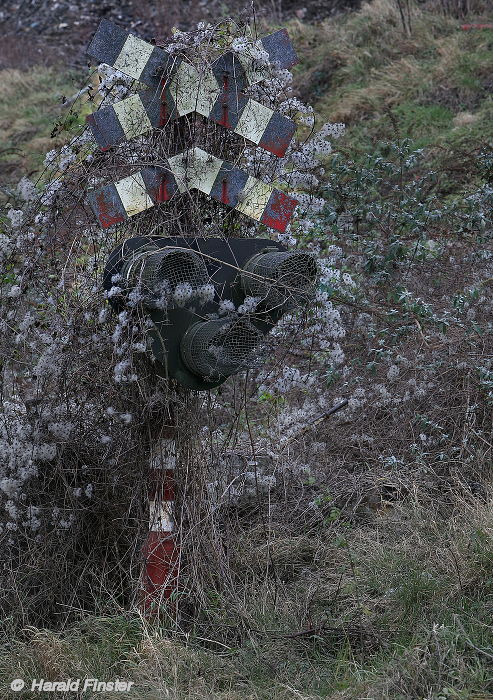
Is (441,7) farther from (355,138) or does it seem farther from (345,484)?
(345,484)

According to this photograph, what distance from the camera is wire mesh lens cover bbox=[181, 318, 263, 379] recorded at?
379 centimetres

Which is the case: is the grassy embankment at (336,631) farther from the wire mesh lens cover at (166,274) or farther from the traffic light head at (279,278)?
the wire mesh lens cover at (166,274)

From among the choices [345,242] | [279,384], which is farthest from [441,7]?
[279,384]

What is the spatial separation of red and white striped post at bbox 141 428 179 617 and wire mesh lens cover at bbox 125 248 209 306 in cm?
73

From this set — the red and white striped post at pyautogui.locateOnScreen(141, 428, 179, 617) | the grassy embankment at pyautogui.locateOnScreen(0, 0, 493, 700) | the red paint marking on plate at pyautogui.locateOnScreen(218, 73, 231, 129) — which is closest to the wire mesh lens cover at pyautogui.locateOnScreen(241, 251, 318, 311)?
the red paint marking on plate at pyautogui.locateOnScreen(218, 73, 231, 129)

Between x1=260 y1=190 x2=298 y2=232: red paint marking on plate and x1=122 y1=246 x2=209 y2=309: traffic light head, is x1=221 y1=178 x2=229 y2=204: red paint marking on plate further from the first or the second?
x1=122 y1=246 x2=209 y2=309: traffic light head

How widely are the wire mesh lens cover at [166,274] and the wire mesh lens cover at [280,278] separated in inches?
9.6

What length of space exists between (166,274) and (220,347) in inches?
14.8

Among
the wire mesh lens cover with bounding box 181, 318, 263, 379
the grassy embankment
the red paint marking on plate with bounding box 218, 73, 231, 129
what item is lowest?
the grassy embankment

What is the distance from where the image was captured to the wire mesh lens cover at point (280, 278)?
13.0 ft

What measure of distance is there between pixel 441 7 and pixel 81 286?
10.5 m

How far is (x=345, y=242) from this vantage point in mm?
7324

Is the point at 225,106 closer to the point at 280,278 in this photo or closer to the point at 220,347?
the point at 280,278

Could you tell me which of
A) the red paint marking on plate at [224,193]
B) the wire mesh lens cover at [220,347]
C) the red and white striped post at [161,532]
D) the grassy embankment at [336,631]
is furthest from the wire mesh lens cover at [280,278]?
the grassy embankment at [336,631]
